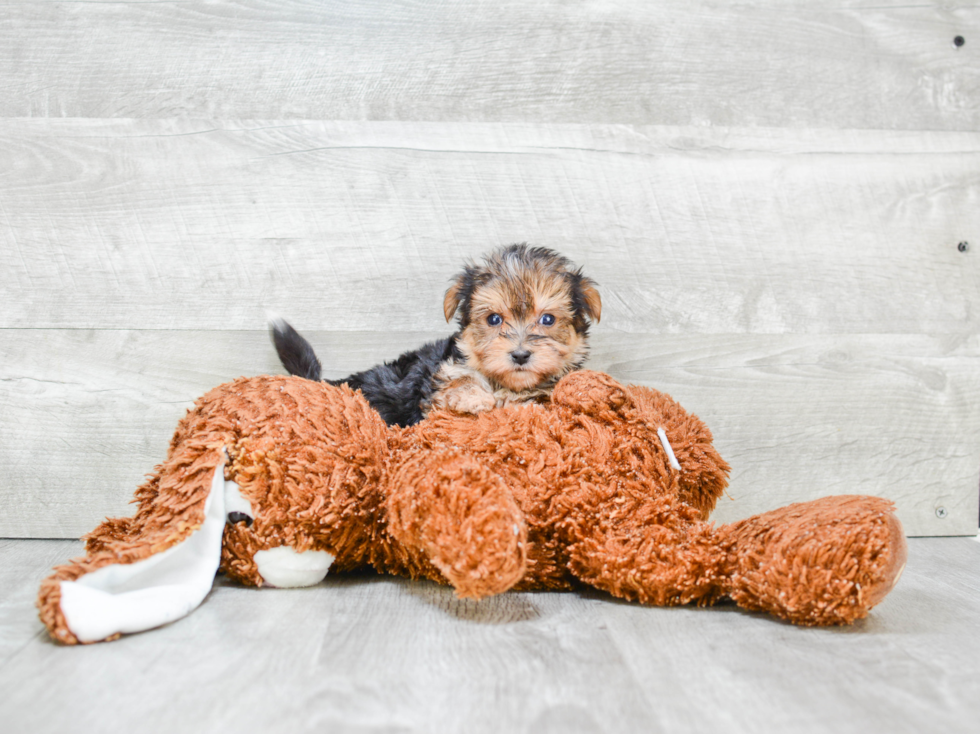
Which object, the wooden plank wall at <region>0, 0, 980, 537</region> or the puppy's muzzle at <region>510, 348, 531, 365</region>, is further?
the wooden plank wall at <region>0, 0, 980, 537</region>

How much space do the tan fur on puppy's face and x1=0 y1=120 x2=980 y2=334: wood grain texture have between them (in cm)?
38

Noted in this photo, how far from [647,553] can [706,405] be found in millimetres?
912

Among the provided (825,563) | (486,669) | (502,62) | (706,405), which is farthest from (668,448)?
(502,62)

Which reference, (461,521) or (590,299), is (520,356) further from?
(461,521)

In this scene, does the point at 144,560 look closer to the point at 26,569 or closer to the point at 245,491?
the point at 245,491

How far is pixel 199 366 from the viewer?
2080 millimetres

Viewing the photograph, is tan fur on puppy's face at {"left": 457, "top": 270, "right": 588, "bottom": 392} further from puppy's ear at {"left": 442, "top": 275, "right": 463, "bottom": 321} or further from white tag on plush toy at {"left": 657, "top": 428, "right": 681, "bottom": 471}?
white tag on plush toy at {"left": 657, "top": 428, "right": 681, "bottom": 471}

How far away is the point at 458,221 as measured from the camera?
2104mm

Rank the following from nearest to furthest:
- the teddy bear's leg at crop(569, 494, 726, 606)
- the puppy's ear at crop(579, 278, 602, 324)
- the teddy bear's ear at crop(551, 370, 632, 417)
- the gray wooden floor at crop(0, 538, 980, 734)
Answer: the gray wooden floor at crop(0, 538, 980, 734), the teddy bear's leg at crop(569, 494, 726, 606), the teddy bear's ear at crop(551, 370, 632, 417), the puppy's ear at crop(579, 278, 602, 324)

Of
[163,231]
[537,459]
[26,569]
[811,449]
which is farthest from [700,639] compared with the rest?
[163,231]

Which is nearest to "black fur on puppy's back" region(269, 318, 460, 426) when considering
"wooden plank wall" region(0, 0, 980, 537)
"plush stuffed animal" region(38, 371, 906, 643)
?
"wooden plank wall" region(0, 0, 980, 537)

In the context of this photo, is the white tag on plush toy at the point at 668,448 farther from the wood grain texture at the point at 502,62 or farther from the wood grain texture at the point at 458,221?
the wood grain texture at the point at 502,62

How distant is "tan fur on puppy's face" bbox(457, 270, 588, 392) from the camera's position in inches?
66.7

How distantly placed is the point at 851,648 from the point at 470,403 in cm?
86
